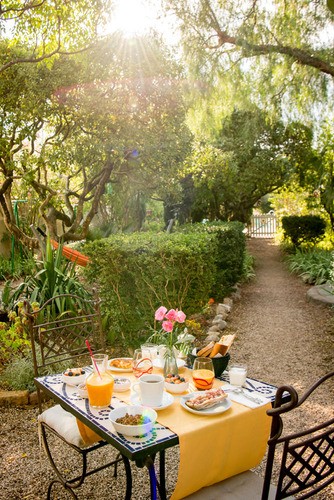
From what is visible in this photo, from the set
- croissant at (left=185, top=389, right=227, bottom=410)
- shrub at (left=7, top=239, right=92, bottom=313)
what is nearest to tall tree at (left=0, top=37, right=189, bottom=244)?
shrub at (left=7, top=239, right=92, bottom=313)

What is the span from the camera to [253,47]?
233 inches

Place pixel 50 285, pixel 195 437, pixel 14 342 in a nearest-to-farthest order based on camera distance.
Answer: pixel 195 437
pixel 14 342
pixel 50 285

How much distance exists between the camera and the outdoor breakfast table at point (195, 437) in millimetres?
1682

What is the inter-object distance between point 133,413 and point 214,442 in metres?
0.32

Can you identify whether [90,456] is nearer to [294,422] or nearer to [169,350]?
[169,350]

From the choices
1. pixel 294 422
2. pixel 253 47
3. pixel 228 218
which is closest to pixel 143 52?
pixel 253 47

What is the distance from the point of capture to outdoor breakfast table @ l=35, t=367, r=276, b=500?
1682mm

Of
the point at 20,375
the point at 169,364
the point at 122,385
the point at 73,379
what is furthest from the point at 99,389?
the point at 20,375

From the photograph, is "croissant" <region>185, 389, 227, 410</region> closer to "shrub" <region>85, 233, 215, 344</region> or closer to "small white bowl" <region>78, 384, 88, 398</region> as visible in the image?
"small white bowl" <region>78, 384, 88, 398</region>

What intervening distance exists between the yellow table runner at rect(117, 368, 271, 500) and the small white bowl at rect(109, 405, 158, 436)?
7 cm

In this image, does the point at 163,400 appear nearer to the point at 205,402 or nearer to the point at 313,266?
the point at 205,402

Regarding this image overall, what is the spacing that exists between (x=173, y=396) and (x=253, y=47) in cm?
506

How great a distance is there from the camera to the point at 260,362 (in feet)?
14.9

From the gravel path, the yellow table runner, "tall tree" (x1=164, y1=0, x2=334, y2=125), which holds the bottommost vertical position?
the gravel path
